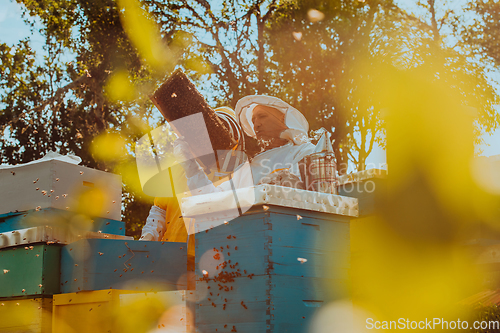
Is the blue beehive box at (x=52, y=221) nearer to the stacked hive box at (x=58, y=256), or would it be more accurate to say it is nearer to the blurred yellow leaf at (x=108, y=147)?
the stacked hive box at (x=58, y=256)

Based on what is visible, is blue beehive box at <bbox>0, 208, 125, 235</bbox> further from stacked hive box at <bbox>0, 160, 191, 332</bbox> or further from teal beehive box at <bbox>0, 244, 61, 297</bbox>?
teal beehive box at <bbox>0, 244, 61, 297</bbox>

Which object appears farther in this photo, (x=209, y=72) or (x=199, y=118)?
(x=209, y=72)

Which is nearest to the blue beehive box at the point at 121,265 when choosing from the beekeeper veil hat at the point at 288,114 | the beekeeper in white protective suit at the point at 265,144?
the beekeeper in white protective suit at the point at 265,144

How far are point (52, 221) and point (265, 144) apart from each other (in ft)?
5.32

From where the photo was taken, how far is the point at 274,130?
3387mm

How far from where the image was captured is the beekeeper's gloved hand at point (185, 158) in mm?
2984

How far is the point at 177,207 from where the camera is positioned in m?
3.54

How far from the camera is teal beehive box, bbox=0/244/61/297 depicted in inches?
104

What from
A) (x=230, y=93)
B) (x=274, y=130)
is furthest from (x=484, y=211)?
(x=230, y=93)

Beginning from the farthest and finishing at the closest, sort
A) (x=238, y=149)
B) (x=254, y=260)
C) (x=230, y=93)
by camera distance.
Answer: (x=230, y=93)
(x=238, y=149)
(x=254, y=260)

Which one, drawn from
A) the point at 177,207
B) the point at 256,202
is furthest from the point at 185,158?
the point at 256,202

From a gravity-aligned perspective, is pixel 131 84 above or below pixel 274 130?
above

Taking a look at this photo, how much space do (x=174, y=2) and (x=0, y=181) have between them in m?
9.24

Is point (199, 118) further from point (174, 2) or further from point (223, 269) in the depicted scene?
point (174, 2)
